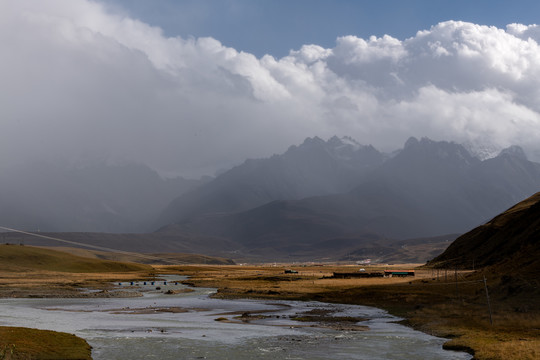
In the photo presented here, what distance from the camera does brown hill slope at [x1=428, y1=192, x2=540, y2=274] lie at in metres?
93.7

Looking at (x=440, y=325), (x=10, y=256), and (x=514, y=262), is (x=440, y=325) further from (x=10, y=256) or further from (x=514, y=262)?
(x=10, y=256)

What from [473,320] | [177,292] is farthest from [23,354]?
[177,292]

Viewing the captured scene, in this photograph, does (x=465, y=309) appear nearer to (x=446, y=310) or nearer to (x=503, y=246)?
(x=446, y=310)

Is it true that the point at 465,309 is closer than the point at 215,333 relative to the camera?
No

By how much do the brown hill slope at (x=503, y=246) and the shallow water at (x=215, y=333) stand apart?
96.0 feet

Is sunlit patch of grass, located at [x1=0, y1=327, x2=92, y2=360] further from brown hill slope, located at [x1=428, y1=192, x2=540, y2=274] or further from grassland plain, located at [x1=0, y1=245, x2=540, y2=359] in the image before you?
brown hill slope, located at [x1=428, y1=192, x2=540, y2=274]

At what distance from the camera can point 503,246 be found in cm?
14575

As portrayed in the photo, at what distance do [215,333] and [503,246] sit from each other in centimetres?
11001

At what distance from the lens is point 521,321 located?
5994 centimetres

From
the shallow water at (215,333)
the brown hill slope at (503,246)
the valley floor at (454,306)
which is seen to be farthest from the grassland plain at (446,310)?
the brown hill slope at (503,246)

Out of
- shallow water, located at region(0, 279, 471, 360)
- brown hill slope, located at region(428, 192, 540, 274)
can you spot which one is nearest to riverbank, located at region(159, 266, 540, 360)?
shallow water, located at region(0, 279, 471, 360)

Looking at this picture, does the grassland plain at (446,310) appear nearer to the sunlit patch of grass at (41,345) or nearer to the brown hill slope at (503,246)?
the sunlit patch of grass at (41,345)

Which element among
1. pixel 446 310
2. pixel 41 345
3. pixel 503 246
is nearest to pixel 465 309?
pixel 446 310

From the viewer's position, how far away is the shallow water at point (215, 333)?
4597 centimetres
